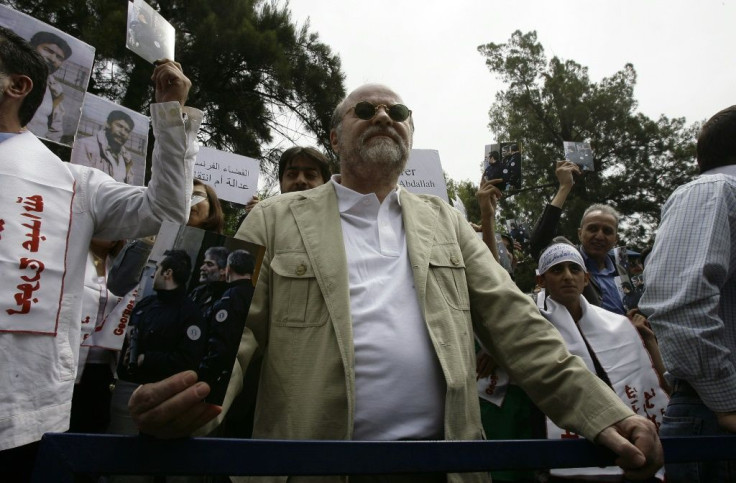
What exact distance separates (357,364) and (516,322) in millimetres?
427

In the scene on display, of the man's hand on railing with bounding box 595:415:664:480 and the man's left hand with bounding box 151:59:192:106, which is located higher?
the man's left hand with bounding box 151:59:192:106

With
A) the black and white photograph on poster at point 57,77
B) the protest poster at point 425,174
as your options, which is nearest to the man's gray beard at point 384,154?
the black and white photograph on poster at point 57,77

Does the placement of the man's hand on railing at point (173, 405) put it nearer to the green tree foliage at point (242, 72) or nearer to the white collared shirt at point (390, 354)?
the white collared shirt at point (390, 354)

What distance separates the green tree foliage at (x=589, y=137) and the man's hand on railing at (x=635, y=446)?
2154 centimetres

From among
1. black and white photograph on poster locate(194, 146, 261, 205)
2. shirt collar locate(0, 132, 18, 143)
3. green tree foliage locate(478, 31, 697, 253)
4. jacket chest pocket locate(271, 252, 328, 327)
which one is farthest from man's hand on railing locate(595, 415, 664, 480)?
green tree foliage locate(478, 31, 697, 253)

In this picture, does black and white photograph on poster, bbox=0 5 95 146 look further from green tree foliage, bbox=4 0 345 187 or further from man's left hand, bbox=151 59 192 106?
green tree foliage, bbox=4 0 345 187

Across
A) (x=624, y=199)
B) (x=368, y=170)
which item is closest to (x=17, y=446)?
(x=368, y=170)

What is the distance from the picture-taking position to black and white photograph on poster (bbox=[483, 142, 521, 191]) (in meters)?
3.74

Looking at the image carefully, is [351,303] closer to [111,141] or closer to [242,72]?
[111,141]

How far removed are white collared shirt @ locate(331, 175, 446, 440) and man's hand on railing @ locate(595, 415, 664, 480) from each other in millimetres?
402

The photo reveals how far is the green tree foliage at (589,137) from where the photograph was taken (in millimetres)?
22812

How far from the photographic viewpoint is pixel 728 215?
1842 mm

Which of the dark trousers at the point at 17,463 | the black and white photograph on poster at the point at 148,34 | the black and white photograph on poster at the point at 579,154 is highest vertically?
the black and white photograph on poster at the point at 579,154

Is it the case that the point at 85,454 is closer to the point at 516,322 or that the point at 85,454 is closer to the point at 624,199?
the point at 516,322
